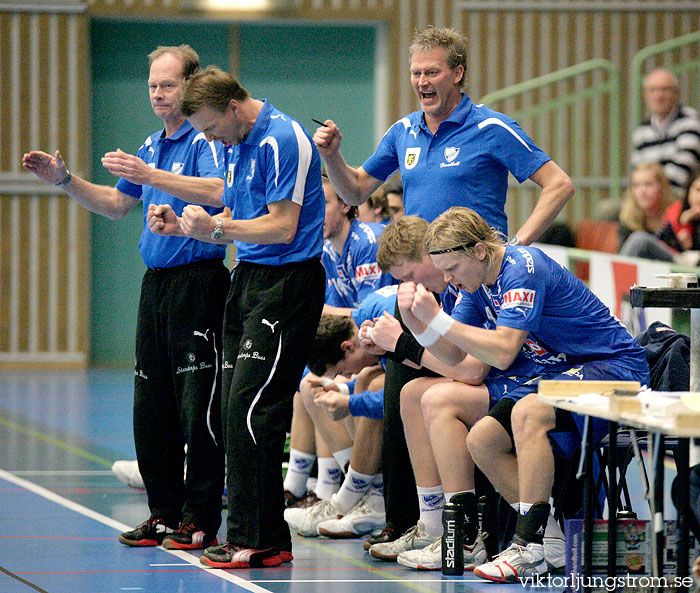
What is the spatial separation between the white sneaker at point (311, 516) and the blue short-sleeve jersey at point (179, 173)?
128cm

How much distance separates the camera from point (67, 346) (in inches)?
505

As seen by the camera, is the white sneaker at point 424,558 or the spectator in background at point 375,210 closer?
the white sneaker at point 424,558

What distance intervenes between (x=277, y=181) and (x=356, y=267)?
136cm

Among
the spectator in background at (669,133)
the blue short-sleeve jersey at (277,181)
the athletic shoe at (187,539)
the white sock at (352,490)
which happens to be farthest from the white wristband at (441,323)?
the spectator in background at (669,133)

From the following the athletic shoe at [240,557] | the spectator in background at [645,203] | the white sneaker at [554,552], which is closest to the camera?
the white sneaker at [554,552]

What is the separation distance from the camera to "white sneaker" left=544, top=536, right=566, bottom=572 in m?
4.33

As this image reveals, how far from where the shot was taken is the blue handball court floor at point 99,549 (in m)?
4.21

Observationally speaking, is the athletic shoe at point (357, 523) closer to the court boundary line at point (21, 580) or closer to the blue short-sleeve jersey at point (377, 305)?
the blue short-sleeve jersey at point (377, 305)

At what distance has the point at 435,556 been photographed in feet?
14.8

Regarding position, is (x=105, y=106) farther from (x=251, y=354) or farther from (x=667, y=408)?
(x=667, y=408)

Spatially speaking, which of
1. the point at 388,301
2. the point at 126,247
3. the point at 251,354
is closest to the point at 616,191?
the point at 126,247

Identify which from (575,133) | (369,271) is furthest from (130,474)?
(575,133)

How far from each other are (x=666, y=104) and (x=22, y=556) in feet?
22.6

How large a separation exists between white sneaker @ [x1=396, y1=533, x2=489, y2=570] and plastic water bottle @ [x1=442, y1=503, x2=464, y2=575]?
0.08 m
